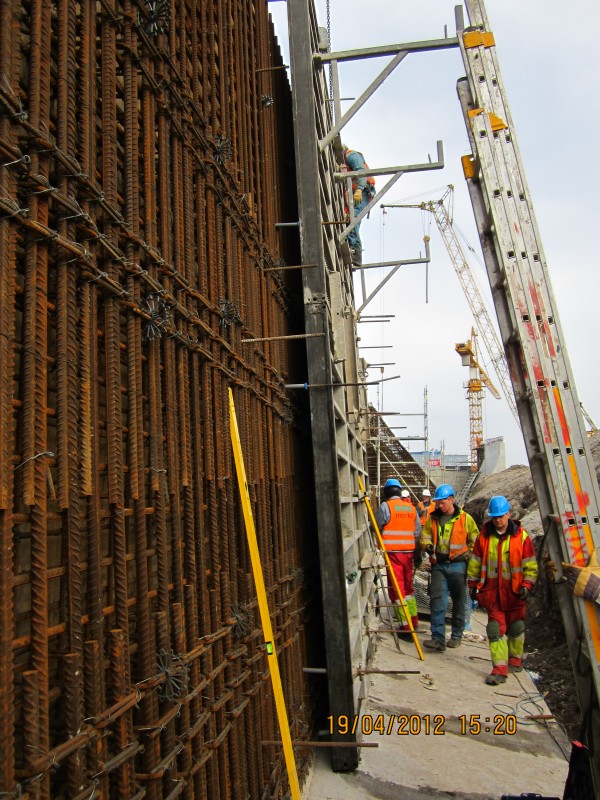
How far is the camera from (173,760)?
6.71 ft

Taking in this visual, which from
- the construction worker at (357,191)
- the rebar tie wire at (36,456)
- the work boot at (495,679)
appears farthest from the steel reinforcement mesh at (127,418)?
the construction worker at (357,191)

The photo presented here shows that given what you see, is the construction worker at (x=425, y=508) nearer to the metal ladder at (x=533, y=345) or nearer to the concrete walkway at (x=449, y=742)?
the concrete walkway at (x=449, y=742)

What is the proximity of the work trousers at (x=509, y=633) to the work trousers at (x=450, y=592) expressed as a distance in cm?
92

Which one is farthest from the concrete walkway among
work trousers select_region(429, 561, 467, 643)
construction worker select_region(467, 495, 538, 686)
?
work trousers select_region(429, 561, 467, 643)

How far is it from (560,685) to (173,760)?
18.6 feet

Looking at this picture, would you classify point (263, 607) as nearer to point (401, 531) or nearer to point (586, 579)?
point (586, 579)

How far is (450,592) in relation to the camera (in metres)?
7.66

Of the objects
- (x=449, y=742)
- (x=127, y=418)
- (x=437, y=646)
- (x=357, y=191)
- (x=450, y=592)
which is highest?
(x=357, y=191)

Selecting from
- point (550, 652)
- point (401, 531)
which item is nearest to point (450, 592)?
point (401, 531)

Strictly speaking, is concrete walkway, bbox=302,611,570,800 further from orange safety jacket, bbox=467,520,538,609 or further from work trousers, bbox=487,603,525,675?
orange safety jacket, bbox=467,520,538,609

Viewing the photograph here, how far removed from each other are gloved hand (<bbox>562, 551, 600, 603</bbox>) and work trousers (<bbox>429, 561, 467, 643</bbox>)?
486cm

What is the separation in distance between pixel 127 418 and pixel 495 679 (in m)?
5.51

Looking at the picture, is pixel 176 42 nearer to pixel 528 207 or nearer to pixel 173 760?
pixel 528 207

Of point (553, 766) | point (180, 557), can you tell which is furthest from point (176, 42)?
point (553, 766)
